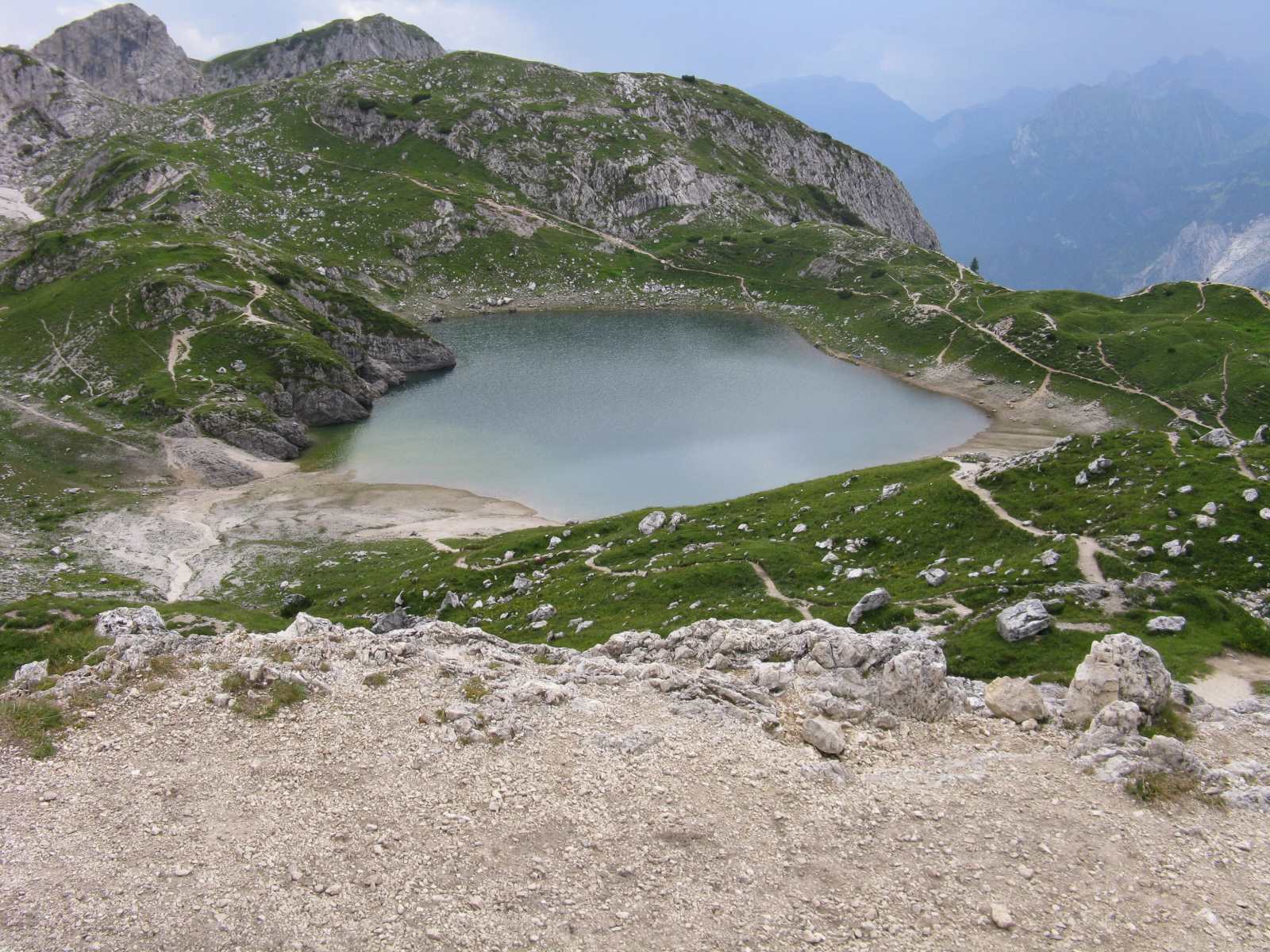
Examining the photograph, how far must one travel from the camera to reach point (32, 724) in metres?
21.4

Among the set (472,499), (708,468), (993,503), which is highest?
(993,503)

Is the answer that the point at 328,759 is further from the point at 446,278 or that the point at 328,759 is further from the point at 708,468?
the point at 446,278

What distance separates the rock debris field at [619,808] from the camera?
1609 centimetres

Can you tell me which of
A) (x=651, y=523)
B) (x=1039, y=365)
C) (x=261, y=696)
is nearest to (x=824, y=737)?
(x=261, y=696)

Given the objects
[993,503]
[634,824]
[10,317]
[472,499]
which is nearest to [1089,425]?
[993,503]

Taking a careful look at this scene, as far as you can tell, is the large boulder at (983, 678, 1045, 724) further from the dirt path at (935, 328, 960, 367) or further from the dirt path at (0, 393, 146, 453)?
the dirt path at (935, 328, 960, 367)

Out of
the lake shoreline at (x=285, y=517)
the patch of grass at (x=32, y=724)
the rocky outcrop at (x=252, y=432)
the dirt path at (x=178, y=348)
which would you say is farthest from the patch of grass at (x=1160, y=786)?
the dirt path at (x=178, y=348)

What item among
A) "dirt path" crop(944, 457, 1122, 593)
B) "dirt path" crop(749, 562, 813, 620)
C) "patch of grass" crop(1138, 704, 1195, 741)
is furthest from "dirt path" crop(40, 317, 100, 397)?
"patch of grass" crop(1138, 704, 1195, 741)

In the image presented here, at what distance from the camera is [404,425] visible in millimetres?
102938

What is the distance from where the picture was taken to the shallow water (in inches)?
3295

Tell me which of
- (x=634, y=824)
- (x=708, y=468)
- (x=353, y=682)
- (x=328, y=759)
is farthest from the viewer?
(x=708, y=468)

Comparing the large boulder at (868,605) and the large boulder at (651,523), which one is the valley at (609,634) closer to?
the large boulder at (868,605)

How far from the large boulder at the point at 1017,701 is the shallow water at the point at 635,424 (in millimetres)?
52998

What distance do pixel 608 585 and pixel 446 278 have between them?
145 m
